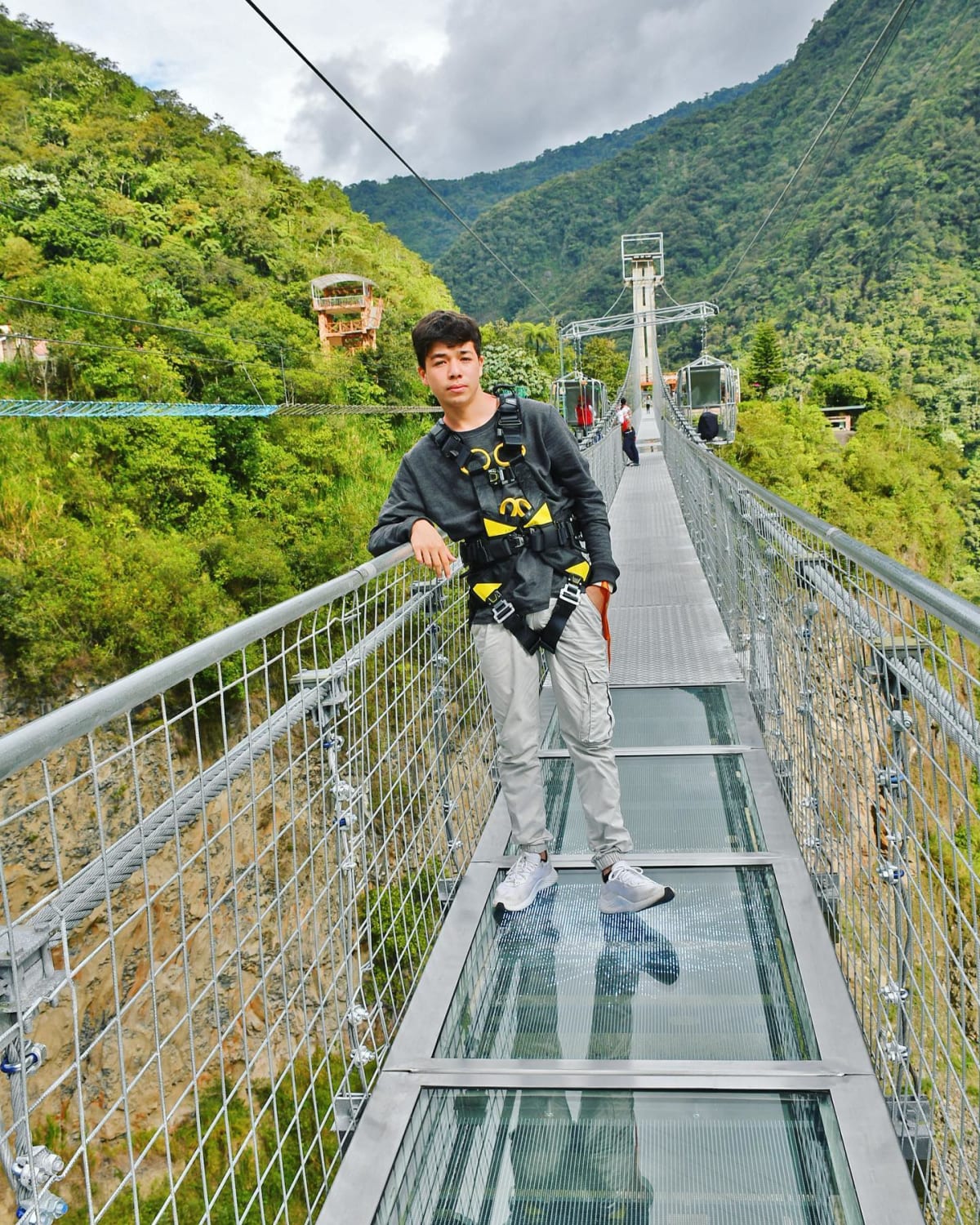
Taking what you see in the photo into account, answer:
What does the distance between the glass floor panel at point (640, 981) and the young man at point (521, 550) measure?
0.10m

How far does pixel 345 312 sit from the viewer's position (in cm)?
2658

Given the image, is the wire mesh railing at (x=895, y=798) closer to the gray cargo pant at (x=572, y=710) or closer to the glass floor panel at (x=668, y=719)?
the glass floor panel at (x=668, y=719)

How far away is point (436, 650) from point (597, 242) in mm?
85001

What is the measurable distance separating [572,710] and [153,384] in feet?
62.7

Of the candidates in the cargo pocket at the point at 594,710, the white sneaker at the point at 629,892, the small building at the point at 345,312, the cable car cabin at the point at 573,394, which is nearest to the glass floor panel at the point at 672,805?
the white sneaker at the point at 629,892

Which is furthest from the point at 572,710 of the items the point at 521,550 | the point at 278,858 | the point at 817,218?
the point at 817,218

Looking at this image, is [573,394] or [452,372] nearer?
[452,372]

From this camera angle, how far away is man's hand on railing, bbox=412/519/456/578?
6.24 feet

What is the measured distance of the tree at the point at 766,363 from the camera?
4397 cm

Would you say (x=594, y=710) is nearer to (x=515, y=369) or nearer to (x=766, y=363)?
(x=515, y=369)

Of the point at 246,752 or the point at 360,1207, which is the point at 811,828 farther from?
the point at 246,752

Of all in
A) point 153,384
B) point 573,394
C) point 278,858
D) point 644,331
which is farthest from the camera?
point 644,331

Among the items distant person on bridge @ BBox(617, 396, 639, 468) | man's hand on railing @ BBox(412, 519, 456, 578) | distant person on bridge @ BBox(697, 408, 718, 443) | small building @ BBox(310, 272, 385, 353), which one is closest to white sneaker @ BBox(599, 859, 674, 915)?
man's hand on railing @ BBox(412, 519, 456, 578)

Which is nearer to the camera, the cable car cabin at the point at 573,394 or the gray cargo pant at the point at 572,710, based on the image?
the gray cargo pant at the point at 572,710
